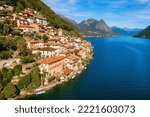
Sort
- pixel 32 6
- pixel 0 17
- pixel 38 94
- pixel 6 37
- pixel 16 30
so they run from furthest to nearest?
pixel 32 6 < pixel 0 17 < pixel 16 30 < pixel 6 37 < pixel 38 94

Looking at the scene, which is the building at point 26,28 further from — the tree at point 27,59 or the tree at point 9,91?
the tree at point 9,91

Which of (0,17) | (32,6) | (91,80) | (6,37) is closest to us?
(91,80)

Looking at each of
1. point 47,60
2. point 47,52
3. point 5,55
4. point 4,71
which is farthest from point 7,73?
point 47,52

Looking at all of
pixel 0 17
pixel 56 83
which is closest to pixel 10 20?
pixel 0 17

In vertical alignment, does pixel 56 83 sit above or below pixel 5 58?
below

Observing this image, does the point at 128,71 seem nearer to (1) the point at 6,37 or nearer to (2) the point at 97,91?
(2) the point at 97,91

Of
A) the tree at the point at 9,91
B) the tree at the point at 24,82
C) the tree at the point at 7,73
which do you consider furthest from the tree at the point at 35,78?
the tree at the point at 9,91
